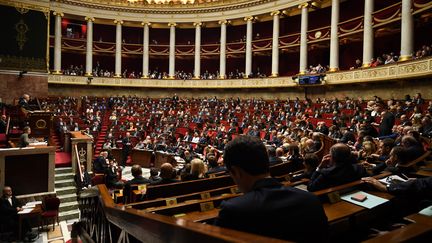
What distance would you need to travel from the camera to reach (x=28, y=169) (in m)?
8.41

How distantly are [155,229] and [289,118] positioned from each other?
14280 millimetres

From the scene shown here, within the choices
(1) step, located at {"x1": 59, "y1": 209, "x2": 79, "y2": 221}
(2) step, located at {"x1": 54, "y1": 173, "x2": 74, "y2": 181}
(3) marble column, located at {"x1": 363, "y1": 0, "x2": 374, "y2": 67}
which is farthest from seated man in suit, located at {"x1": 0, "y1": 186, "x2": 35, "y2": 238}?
(3) marble column, located at {"x1": 363, "y1": 0, "x2": 374, "y2": 67}

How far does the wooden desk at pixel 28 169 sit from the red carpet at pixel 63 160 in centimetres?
163

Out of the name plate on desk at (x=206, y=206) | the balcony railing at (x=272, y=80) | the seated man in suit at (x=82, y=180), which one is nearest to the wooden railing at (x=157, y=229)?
the name plate on desk at (x=206, y=206)

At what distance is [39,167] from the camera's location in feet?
28.2

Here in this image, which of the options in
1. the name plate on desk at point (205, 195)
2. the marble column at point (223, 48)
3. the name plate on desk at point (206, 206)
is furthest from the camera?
the marble column at point (223, 48)

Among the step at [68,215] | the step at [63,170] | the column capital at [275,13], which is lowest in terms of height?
the step at [68,215]

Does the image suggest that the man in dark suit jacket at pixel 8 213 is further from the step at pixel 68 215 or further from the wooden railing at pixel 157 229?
the wooden railing at pixel 157 229

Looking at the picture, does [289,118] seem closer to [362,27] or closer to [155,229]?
[362,27]

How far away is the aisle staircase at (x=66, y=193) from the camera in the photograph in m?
8.38

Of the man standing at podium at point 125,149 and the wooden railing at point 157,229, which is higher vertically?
the wooden railing at point 157,229

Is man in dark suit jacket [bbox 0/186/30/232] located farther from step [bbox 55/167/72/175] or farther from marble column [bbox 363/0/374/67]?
marble column [bbox 363/0/374/67]

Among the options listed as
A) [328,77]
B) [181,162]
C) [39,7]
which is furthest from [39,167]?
[328,77]

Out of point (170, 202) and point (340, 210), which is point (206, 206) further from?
point (340, 210)
